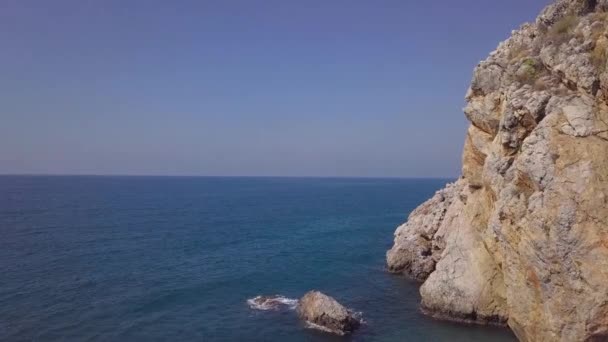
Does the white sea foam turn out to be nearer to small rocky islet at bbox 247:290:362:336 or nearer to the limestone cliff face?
small rocky islet at bbox 247:290:362:336

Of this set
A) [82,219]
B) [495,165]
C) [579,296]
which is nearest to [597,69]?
[495,165]

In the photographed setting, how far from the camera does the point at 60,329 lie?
120ft

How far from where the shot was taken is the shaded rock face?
36.9 m

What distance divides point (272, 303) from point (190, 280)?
42.7 ft

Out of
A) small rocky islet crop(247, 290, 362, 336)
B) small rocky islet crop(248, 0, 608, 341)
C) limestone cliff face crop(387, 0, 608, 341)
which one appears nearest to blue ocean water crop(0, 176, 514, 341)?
small rocky islet crop(247, 290, 362, 336)

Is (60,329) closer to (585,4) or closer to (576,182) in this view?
(576,182)

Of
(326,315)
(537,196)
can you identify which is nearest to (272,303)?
(326,315)

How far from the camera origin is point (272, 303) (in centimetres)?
4384

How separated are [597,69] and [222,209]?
107m

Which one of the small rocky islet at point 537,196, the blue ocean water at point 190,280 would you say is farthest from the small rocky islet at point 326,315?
the blue ocean water at point 190,280

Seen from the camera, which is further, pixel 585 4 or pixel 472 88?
pixel 472 88

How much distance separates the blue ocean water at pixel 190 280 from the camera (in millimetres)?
37125

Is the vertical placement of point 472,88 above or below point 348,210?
above

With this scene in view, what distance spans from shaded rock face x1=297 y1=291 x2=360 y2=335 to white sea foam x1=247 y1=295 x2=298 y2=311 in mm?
3745
